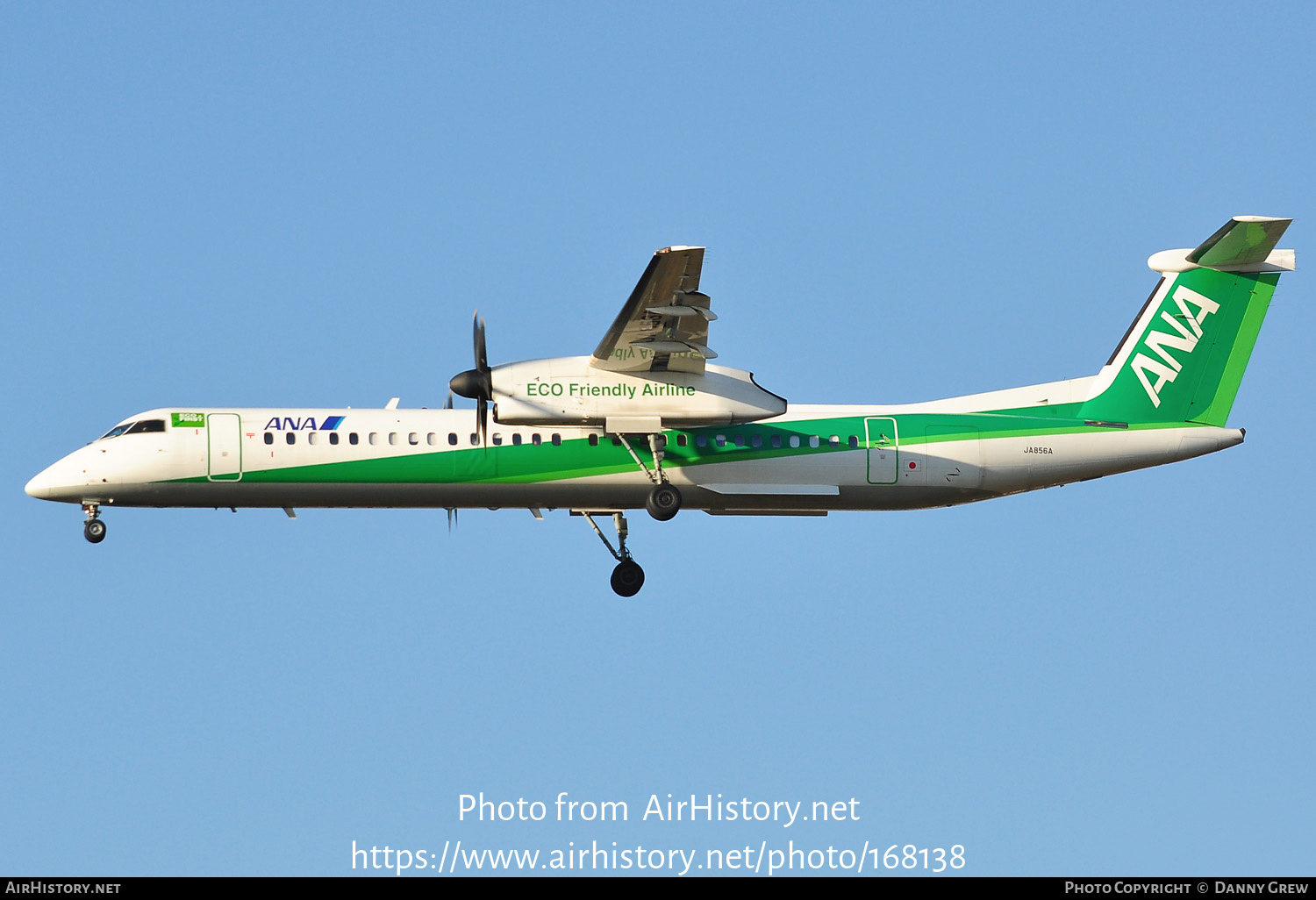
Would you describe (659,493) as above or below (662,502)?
above

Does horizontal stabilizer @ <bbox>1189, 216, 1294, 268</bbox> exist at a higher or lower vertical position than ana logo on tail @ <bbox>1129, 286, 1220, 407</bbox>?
higher

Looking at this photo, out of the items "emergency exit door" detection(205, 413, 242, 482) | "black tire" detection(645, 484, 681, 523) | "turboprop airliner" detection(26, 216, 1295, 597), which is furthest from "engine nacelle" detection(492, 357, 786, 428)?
"emergency exit door" detection(205, 413, 242, 482)

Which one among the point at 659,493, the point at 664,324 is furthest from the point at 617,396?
the point at 659,493

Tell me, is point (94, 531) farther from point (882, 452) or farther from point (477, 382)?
point (882, 452)

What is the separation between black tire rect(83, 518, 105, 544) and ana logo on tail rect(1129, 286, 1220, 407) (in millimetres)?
15454

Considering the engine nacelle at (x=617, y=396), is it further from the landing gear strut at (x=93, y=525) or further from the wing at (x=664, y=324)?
the landing gear strut at (x=93, y=525)

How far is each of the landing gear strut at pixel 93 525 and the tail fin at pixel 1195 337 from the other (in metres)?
Answer: 14.6

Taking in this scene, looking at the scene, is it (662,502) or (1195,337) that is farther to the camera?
(1195,337)

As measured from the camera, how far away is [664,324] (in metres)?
22.7

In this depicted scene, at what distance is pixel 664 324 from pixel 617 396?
59.1 inches

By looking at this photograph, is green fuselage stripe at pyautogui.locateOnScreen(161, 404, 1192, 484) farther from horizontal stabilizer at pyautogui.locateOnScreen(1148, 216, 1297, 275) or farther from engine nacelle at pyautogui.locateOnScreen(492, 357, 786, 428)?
horizontal stabilizer at pyautogui.locateOnScreen(1148, 216, 1297, 275)

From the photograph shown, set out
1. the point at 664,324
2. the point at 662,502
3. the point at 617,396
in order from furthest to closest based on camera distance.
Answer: the point at 662,502, the point at 617,396, the point at 664,324

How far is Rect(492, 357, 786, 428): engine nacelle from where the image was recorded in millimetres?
23344
